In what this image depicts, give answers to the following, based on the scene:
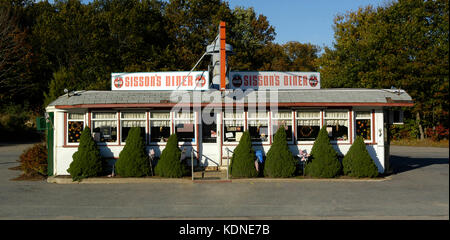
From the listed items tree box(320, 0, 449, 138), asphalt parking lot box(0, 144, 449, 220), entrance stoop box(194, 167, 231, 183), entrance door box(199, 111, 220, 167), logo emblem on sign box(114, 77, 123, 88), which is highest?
tree box(320, 0, 449, 138)

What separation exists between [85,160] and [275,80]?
9.41 metres

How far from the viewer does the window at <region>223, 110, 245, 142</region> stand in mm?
15711

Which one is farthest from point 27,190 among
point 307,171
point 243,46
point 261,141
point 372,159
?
point 243,46

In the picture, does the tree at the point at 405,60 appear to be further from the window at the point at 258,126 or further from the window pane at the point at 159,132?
the window pane at the point at 159,132

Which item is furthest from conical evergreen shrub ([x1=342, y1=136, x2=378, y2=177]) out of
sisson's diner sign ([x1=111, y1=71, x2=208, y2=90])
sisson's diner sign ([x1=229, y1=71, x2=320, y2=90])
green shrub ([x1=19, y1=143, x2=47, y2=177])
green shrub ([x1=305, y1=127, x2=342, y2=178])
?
green shrub ([x1=19, y1=143, x2=47, y2=177])

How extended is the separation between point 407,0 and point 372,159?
22.9 metres

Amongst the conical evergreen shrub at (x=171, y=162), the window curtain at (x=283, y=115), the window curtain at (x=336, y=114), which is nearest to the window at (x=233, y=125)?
the window curtain at (x=283, y=115)

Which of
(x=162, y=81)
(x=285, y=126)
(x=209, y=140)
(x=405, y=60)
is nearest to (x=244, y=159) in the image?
(x=209, y=140)

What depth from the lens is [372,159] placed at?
48.6 feet

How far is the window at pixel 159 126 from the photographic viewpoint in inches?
616

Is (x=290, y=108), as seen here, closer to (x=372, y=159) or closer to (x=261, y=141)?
(x=261, y=141)

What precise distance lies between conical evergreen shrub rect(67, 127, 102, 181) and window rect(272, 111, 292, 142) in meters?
6.96

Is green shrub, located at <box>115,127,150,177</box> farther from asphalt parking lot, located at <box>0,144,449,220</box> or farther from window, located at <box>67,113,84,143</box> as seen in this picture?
window, located at <box>67,113,84,143</box>

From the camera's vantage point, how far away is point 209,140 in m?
15.7
